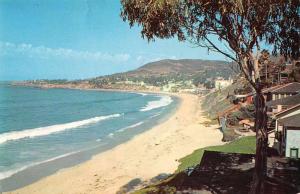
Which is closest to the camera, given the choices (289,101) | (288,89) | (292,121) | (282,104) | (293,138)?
(293,138)

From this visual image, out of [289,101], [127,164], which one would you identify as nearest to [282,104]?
[289,101]

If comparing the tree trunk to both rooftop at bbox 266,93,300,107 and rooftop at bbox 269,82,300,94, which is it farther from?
rooftop at bbox 269,82,300,94

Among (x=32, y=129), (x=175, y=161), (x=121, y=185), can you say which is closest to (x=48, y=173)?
(x=121, y=185)

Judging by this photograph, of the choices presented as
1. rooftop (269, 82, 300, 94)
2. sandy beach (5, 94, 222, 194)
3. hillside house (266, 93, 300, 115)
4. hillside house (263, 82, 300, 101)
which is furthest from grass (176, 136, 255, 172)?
rooftop (269, 82, 300, 94)

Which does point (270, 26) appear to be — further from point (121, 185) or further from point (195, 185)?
point (121, 185)

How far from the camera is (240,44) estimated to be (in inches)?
502

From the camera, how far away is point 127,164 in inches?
1254

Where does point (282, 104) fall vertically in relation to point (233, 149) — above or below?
above

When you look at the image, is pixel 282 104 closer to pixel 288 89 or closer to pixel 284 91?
pixel 284 91

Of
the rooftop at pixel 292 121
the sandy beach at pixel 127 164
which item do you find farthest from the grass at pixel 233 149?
the rooftop at pixel 292 121

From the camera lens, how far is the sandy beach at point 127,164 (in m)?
25.6

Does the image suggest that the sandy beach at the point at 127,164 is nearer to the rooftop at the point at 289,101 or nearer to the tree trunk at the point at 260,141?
the rooftop at the point at 289,101

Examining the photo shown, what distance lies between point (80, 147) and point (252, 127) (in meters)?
15.9

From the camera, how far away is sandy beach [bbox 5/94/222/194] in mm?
25625
